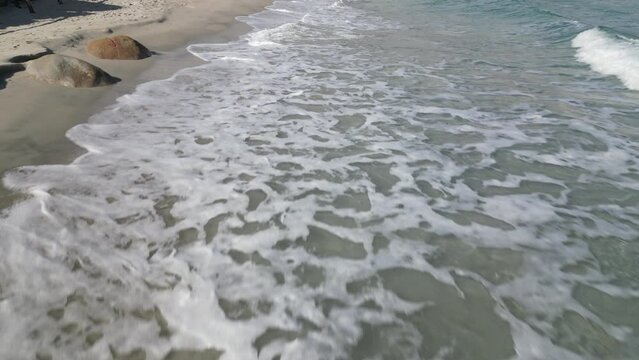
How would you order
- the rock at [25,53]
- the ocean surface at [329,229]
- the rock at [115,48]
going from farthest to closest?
the rock at [115,48] → the rock at [25,53] → the ocean surface at [329,229]

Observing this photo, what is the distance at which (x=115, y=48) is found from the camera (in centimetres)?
880

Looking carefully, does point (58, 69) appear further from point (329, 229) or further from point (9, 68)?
point (329, 229)

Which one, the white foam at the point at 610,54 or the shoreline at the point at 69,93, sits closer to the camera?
the shoreline at the point at 69,93

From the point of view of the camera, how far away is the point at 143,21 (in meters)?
12.0

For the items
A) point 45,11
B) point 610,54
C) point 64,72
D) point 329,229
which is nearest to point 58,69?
point 64,72

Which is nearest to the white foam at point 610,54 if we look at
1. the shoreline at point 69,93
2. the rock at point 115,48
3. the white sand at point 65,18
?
the shoreline at point 69,93

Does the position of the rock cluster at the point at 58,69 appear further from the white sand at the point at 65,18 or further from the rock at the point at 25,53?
the white sand at the point at 65,18

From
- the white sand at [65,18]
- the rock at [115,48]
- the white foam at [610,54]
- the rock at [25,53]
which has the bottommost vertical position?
the white foam at [610,54]

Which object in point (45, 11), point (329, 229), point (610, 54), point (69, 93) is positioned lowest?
point (610, 54)

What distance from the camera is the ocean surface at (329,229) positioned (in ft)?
9.72

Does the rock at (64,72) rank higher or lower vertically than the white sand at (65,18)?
lower

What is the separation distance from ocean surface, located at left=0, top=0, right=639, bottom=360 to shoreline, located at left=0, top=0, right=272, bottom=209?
0.26m

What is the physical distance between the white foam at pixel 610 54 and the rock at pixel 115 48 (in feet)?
34.1

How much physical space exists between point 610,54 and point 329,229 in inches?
429
